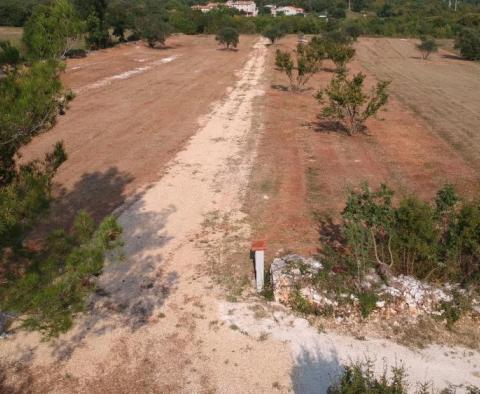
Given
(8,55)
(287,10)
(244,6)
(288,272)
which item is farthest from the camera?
(244,6)

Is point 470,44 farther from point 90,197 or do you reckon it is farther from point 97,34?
point 90,197

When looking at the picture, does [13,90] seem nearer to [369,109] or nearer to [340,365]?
[340,365]

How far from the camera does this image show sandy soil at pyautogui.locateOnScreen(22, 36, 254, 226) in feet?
54.5

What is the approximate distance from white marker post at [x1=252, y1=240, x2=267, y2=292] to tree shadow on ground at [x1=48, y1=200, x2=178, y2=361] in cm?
206

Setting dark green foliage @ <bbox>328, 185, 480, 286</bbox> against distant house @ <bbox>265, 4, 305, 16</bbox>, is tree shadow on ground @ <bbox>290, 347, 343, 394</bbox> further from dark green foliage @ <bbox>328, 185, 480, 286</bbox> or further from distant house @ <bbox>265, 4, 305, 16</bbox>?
distant house @ <bbox>265, 4, 305, 16</bbox>

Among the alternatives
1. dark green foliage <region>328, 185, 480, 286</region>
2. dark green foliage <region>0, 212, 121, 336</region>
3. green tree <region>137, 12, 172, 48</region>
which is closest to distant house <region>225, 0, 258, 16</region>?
green tree <region>137, 12, 172, 48</region>

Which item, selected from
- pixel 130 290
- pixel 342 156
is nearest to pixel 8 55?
pixel 130 290

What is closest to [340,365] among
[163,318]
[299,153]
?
[163,318]

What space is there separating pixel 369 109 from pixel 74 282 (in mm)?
18992

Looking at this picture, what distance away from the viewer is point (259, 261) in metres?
10.2

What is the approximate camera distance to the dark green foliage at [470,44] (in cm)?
5709

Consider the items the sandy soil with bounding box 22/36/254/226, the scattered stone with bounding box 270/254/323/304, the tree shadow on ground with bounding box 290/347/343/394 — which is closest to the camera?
the tree shadow on ground with bounding box 290/347/343/394

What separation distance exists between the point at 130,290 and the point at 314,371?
4708 millimetres

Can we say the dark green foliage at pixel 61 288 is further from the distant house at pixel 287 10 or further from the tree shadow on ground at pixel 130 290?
the distant house at pixel 287 10
